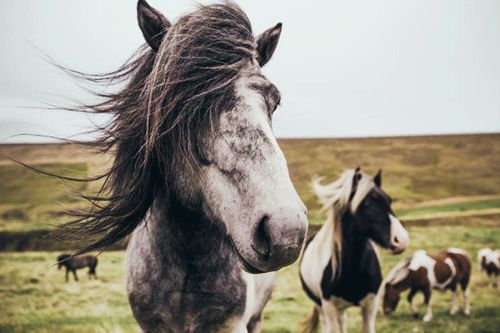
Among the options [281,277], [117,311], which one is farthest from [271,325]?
[117,311]

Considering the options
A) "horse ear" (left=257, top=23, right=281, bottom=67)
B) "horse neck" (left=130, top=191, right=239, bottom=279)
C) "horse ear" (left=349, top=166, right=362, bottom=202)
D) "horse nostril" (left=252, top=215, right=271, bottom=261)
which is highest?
"horse ear" (left=257, top=23, right=281, bottom=67)

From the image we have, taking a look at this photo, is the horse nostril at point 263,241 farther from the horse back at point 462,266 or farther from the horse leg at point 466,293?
the horse leg at point 466,293

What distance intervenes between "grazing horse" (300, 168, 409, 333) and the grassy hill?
6.84m

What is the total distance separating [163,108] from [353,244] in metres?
5.05

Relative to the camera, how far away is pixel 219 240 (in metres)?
2.37

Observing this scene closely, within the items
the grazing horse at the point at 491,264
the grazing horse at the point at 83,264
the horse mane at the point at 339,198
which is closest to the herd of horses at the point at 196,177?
the horse mane at the point at 339,198

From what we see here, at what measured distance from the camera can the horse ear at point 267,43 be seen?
7.66ft

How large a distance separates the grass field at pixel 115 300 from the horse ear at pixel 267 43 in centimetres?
682

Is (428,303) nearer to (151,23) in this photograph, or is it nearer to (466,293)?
(466,293)

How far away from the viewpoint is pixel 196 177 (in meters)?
2.05

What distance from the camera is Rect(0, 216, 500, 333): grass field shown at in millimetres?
8852

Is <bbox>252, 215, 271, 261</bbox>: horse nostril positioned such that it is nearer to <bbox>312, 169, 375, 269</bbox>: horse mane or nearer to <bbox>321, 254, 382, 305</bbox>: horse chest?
<bbox>312, 169, 375, 269</bbox>: horse mane

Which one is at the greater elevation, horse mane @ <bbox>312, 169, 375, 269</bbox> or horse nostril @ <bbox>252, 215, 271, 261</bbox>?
horse mane @ <bbox>312, 169, 375, 269</bbox>

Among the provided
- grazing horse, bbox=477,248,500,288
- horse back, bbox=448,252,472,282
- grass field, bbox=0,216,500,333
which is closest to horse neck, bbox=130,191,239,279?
grass field, bbox=0,216,500,333
